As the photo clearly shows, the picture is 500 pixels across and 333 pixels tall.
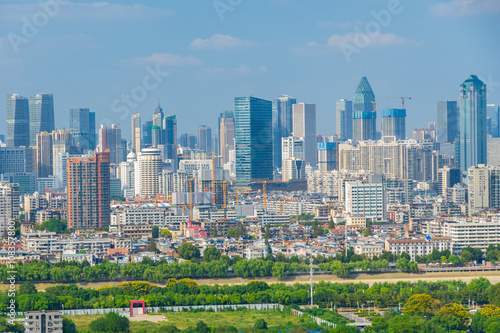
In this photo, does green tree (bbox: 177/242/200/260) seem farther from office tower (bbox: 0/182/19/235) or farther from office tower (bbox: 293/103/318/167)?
office tower (bbox: 293/103/318/167)

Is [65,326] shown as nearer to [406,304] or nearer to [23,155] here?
[406,304]

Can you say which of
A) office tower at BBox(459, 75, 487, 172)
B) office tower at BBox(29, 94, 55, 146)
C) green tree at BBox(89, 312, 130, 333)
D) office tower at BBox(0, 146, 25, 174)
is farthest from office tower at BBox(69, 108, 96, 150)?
green tree at BBox(89, 312, 130, 333)

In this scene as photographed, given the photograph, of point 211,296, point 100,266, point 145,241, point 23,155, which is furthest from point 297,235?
point 23,155

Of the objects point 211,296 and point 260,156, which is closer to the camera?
point 211,296

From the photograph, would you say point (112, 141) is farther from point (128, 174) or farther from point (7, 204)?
point (7, 204)

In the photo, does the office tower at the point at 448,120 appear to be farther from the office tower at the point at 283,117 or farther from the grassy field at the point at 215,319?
the grassy field at the point at 215,319

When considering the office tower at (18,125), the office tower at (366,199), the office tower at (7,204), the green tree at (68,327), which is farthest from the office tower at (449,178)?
the green tree at (68,327)
